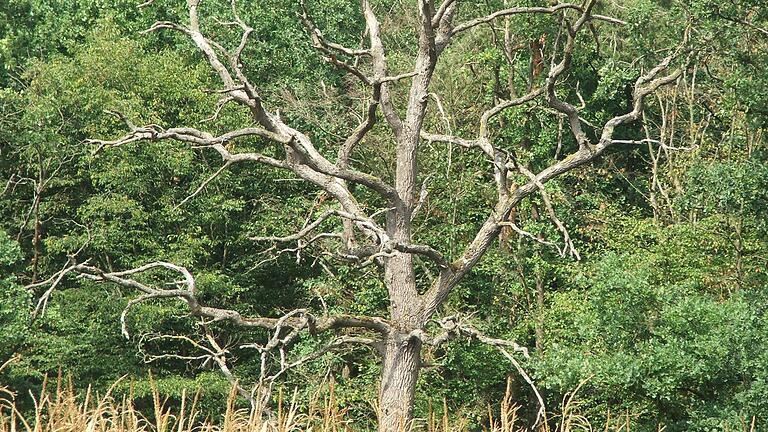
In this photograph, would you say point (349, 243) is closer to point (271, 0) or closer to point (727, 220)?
point (727, 220)

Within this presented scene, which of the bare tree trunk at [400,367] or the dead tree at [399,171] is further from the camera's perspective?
the bare tree trunk at [400,367]

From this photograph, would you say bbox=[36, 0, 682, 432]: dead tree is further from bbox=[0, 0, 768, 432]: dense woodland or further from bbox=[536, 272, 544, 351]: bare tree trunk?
bbox=[536, 272, 544, 351]: bare tree trunk

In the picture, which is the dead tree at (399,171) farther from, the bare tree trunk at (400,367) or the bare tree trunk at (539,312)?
the bare tree trunk at (539,312)

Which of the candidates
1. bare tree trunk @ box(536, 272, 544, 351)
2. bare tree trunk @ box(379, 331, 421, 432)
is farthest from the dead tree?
bare tree trunk @ box(536, 272, 544, 351)

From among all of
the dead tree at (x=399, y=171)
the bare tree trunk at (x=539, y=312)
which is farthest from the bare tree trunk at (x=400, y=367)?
the bare tree trunk at (x=539, y=312)

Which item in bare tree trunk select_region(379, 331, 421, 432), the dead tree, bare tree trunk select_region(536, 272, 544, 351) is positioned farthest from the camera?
bare tree trunk select_region(536, 272, 544, 351)

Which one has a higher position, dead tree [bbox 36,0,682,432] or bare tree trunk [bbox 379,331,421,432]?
dead tree [bbox 36,0,682,432]

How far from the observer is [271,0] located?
26547mm

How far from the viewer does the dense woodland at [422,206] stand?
52.2 ft

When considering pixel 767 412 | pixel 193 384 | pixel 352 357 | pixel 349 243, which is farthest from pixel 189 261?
pixel 767 412

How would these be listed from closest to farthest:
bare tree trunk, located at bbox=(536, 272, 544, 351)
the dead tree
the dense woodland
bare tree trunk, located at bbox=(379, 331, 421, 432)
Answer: the dead tree, bare tree trunk, located at bbox=(379, 331, 421, 432), the dense woodland, bare tree trunk, located at bbox=(536, 272, 544, 351)

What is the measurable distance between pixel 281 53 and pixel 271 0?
156 centimetres

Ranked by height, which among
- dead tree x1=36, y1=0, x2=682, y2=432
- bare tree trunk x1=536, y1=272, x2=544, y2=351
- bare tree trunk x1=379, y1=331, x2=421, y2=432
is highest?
dead tree x1=36, y1=0, x2=682, y2=432

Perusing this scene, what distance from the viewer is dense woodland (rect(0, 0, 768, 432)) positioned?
1590 cm
